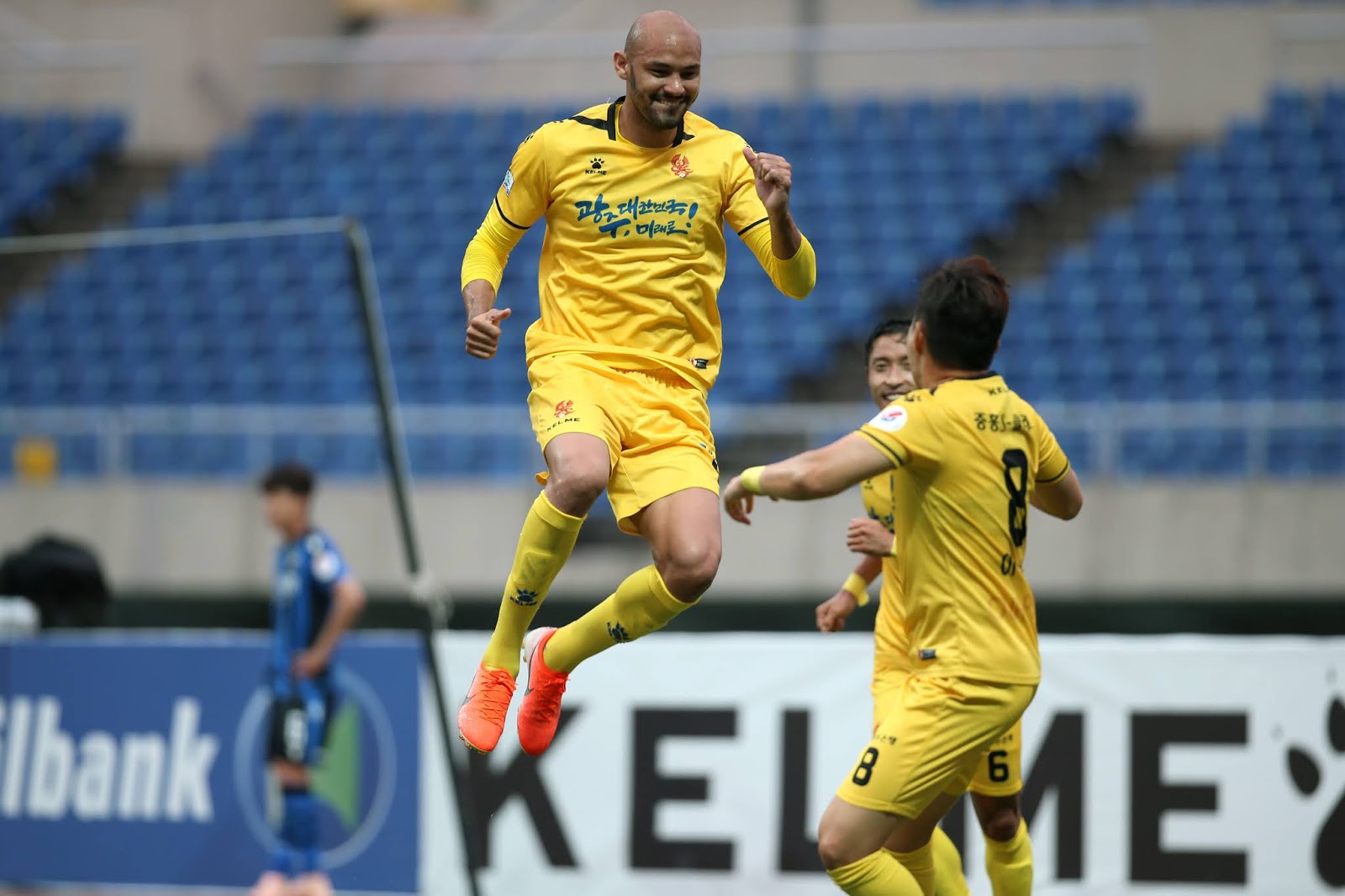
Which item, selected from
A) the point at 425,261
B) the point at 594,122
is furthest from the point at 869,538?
the point at 425,261

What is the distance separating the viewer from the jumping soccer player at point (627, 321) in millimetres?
5016

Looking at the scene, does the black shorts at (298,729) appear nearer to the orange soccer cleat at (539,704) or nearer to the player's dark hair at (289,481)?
the player's dark hair at (289,481)

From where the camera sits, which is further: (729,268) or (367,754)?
(729,268)

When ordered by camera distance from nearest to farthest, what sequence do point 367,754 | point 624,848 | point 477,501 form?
1. point 624,848
2. point 367,754
3. point 477,501

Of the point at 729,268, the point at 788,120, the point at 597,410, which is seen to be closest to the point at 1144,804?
the point at 597,410

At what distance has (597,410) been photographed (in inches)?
200

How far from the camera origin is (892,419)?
4.83 metres

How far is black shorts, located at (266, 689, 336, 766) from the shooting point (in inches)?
353

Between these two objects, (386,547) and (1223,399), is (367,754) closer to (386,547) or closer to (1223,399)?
(386,547)

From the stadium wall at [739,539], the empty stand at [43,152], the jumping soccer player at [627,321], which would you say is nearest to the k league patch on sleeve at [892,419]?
the jumping soccer player at [627,321]

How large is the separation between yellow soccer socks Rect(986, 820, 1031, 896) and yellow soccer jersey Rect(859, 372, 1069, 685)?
977mm

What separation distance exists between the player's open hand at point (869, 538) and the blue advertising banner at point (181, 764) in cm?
446

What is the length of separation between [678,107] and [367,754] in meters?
5.47

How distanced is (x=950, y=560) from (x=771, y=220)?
3.92 feet
